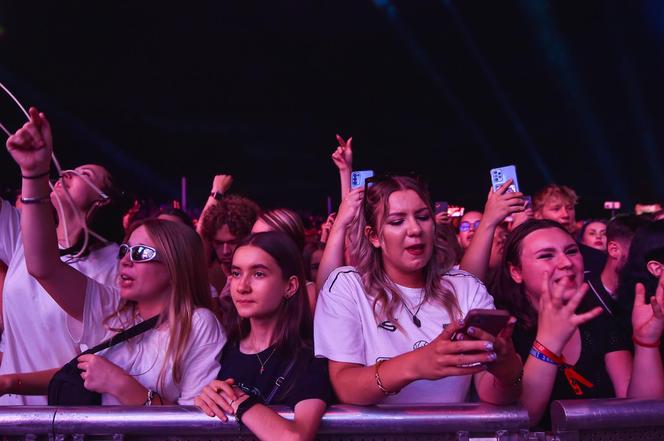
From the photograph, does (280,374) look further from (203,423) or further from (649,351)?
(649,351)

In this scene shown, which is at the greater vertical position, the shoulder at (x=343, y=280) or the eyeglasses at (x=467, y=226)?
the eyeglasses at (x=467, y=226)

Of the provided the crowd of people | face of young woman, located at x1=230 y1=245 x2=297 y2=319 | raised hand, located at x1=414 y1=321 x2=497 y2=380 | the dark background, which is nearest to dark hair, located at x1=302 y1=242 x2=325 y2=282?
the crowd of people

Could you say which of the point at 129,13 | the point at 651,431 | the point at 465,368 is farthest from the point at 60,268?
the point at 129,13

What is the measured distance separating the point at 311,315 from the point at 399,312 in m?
0.56

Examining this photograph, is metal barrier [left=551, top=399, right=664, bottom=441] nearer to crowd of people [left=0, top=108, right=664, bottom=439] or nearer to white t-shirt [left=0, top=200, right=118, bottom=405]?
crowd of people [left=0, top=108, right=664, bottom=439]

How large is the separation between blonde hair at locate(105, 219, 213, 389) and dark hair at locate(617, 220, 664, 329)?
1636 millimetres

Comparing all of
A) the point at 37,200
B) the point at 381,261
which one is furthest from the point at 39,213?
the point at 381,261

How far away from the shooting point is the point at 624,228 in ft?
13.1

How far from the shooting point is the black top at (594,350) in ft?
7.56

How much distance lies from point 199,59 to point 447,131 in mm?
10214

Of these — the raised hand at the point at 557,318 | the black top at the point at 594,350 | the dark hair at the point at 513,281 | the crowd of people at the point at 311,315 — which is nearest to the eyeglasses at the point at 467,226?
the crowd of people at the point at 311,315

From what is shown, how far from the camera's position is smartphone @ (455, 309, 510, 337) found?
1.52m

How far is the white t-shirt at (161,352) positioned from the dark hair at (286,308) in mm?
90

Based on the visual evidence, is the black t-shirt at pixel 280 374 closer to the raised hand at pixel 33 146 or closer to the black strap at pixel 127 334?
the black strap at pixel 127 334
